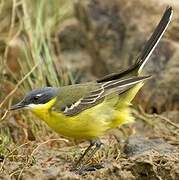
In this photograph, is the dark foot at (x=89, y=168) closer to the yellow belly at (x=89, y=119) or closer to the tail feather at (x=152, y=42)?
the yellow belly at (x=89, y=119)

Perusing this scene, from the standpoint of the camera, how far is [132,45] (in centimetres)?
Answer: 910

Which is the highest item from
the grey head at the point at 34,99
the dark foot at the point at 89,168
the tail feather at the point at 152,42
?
the tail feather at the point at 152,42

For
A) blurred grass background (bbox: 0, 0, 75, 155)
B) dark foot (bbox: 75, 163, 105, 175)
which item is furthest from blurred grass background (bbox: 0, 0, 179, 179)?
dark foot (bbox: 75, 163, 105, 175)

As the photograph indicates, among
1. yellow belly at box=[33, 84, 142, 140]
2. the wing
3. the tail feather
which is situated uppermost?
the tail feather

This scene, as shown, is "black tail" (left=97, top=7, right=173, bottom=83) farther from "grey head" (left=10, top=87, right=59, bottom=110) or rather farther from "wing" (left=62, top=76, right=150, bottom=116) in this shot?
"grey head" (left=10, top=87, right=59, bottom=110)

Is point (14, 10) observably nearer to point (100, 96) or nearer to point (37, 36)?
point (37, 36)

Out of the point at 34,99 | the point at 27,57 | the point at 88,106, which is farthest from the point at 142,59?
the point at 27,57

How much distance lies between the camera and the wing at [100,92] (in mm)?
6215

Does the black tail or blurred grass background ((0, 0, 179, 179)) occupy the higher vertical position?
the black tail

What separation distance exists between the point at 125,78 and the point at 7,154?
141 cm

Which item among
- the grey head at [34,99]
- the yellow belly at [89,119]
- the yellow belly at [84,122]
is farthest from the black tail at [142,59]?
the grey head at [34,99]

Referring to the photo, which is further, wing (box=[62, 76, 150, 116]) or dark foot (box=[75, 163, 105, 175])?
wing (box=[62, 76, 150, 116])

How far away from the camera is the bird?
610 cm

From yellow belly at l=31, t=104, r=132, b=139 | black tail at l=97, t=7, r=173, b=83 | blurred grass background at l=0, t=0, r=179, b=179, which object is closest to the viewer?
yellow belly at l=31, t=104, r=132, b=139
